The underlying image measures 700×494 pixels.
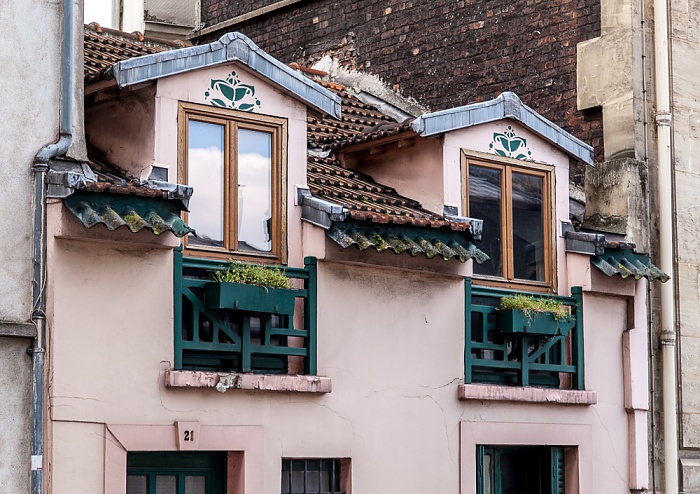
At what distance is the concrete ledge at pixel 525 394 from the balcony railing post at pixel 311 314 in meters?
1.84

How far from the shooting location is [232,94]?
542 inches

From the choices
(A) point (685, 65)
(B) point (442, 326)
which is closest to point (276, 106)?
(B) point (442, 326)

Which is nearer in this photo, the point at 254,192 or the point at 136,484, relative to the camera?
the point at 136,484

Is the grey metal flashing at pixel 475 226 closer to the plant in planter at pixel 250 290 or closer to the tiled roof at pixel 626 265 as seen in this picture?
the tiled roof at pixel 626 265

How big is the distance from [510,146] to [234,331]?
433 cm

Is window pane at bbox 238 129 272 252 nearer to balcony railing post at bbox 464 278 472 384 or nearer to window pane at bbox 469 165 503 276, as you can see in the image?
balcony railing post at bbox 464 278 472 384

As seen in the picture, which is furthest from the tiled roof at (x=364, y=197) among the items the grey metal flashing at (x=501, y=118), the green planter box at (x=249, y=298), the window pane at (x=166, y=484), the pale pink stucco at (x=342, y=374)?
the window pane at (x=166, y=484)

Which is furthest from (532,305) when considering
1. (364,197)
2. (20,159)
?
(20,159)

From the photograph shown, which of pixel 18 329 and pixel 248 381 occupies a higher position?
pixel 18 329

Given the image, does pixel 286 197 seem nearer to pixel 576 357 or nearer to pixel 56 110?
pixel 56 110

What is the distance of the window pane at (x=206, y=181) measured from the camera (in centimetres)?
1342

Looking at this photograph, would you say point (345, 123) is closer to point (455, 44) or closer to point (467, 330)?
point (455, 44)

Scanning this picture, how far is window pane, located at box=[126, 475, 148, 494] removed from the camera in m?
12.6

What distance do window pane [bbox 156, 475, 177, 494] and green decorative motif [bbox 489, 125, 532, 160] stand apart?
5228 mm
